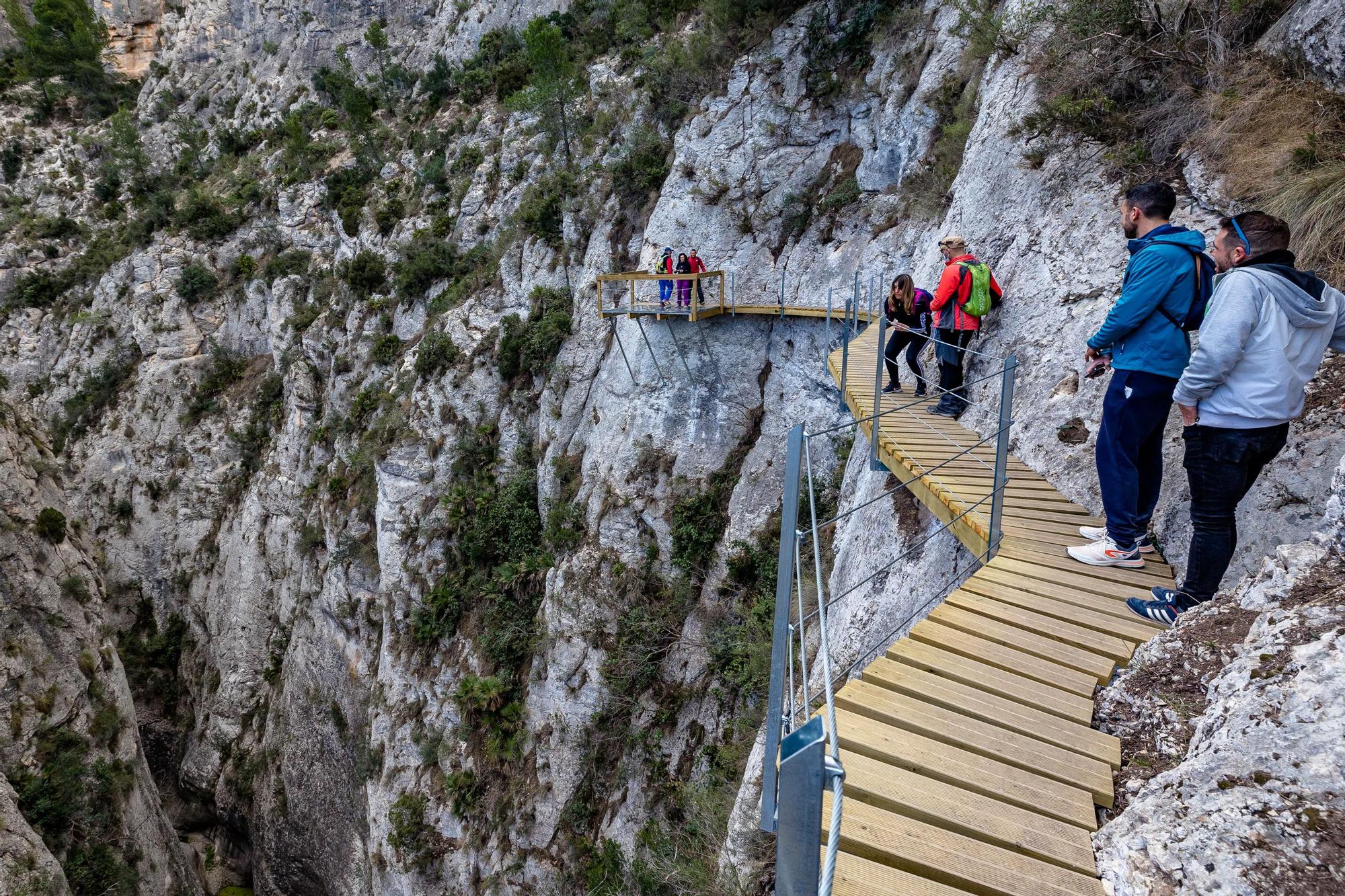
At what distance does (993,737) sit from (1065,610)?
1.41 m

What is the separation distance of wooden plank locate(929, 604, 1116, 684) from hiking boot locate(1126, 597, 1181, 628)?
59cm

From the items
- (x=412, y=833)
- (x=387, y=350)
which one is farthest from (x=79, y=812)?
(x=387, y=350)

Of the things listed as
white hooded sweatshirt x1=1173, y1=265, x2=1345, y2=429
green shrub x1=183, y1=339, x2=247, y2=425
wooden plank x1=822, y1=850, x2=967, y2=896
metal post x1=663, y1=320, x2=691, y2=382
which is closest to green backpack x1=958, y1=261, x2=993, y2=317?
white hooded sweatshirt x1=1173, y1=265, x2=1345, y2=429

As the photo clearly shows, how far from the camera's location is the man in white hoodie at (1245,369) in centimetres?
316

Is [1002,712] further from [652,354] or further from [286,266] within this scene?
[286,266]

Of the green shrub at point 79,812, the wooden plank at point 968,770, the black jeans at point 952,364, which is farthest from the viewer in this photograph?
the green shrub at point 79,812

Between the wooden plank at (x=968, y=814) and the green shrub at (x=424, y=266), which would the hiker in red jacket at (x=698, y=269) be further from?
the wooden plank at (x=968, y=814)

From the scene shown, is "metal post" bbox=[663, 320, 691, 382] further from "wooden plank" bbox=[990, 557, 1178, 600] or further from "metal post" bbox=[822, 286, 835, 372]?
"wooden plank" bbox=[990, 557, 1178, 600]

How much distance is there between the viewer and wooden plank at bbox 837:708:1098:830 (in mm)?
2328

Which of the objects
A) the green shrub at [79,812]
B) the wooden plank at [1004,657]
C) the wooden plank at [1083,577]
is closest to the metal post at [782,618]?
the wooden plank at [1004,657]

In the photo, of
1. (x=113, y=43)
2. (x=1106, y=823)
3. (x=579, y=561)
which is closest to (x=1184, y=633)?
(x=1106, y=823)

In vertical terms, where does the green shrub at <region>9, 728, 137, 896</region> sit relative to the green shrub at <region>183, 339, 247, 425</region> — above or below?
below

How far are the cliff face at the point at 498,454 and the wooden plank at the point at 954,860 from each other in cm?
253

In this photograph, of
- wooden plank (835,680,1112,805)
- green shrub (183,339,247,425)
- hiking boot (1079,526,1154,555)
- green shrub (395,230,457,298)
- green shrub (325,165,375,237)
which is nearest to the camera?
wooden plank (835,680,1112,805)
